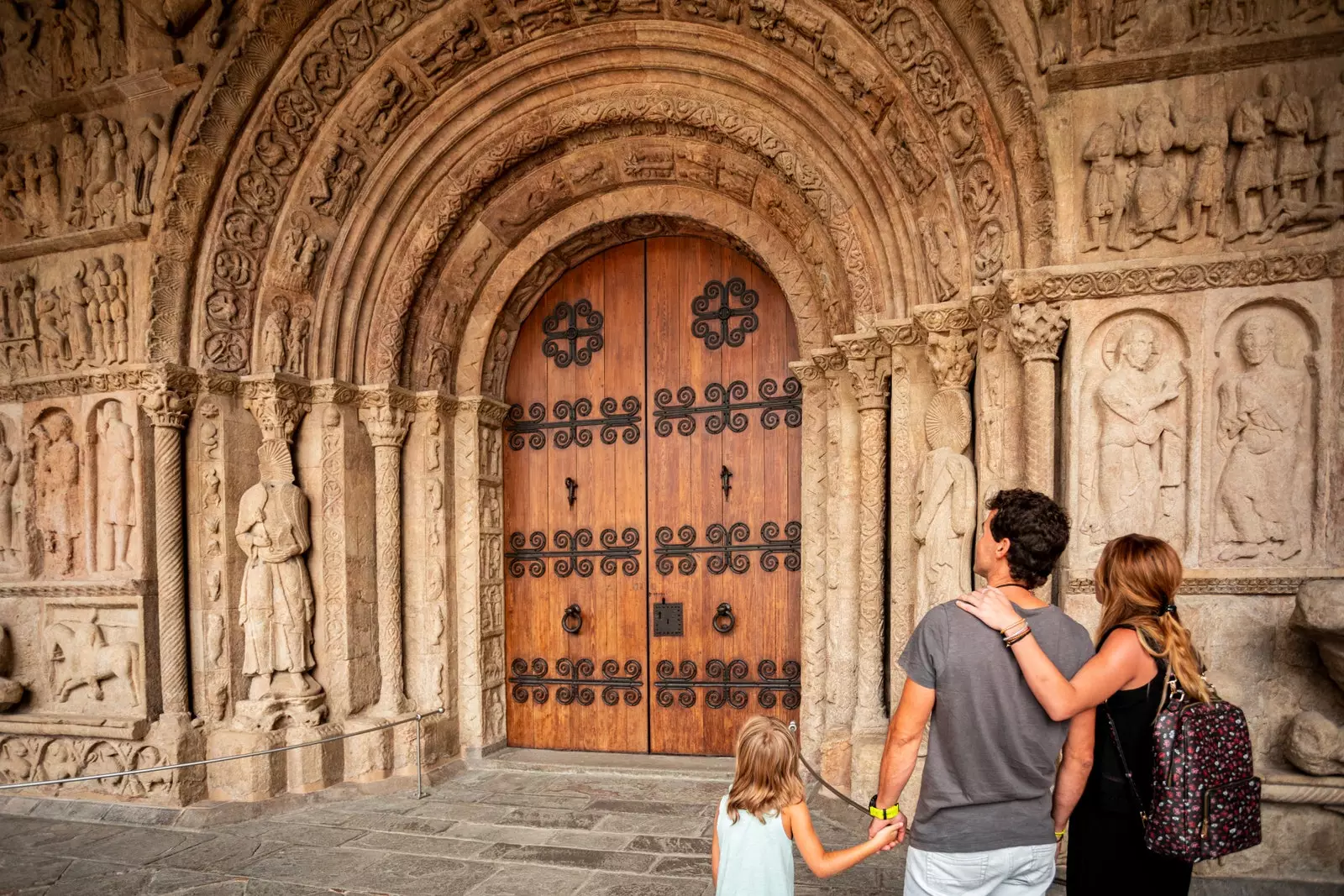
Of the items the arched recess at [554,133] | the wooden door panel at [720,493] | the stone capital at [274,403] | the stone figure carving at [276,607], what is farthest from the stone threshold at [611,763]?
the arched recess at [554,133]

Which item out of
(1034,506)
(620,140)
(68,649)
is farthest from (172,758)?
(1034,506)

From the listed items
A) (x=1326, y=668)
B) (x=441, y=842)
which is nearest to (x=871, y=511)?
(x=1326, y=668)

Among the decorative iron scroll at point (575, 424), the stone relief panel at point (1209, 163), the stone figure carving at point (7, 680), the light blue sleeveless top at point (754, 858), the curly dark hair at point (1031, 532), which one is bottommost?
the stone figure carving at point (7, 680)

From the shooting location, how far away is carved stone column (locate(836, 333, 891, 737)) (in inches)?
155

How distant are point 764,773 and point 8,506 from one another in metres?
4.97

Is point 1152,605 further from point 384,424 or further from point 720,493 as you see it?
point 384,424

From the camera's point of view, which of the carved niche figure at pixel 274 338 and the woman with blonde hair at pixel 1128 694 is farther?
the carved niche figure at pixel 274 338

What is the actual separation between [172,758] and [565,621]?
2.19m

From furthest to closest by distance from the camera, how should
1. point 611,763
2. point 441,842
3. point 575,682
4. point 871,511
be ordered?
point 575,682, point 611,763, point 871,511, point 441,842

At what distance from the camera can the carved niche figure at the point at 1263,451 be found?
290cm

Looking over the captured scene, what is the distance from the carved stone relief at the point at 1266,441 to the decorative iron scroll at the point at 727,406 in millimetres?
2152

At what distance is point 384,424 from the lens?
15.8 feet

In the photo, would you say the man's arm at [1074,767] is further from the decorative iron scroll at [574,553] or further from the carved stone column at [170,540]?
the carved stone column at [170,540]

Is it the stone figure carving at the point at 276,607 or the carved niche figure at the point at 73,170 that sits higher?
the carved niche figure at the point at 73,170
